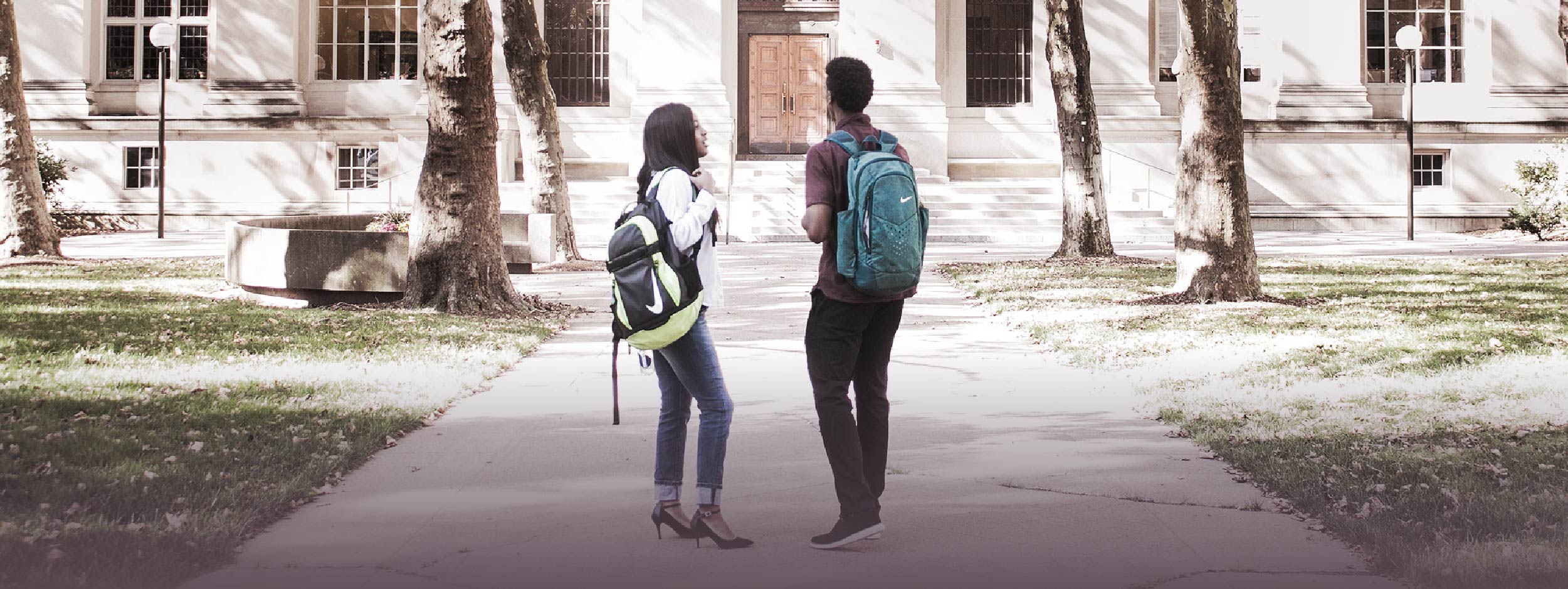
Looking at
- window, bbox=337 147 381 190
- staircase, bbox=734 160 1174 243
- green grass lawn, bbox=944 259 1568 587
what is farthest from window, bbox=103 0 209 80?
green grass lawn, bbox=944 259 1568 587

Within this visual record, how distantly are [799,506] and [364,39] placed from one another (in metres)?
27.6

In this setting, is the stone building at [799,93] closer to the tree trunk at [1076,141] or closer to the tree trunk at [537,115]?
the tree trunk at [1076,141]

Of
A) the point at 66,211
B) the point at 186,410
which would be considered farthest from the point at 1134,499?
the point at 66,211

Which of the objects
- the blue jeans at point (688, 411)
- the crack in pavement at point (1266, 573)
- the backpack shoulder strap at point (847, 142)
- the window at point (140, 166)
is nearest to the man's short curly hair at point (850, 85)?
the backpack shoulder strap at point (847, 142)

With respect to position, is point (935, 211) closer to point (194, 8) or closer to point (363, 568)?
point (194, 8)

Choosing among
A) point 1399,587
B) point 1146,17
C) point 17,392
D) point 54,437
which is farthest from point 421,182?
point 1146,17

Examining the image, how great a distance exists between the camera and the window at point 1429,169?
101ft

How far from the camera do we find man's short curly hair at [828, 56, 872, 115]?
563 centimetres

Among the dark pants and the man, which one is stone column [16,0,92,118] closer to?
the man

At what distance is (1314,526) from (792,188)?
22004 millimetres

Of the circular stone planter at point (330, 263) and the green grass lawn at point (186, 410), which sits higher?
the circular stone planter at point (330, 263)

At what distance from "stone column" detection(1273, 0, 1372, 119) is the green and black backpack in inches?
1084

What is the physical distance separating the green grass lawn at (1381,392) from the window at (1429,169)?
13.6 meters

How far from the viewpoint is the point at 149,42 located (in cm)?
3177
